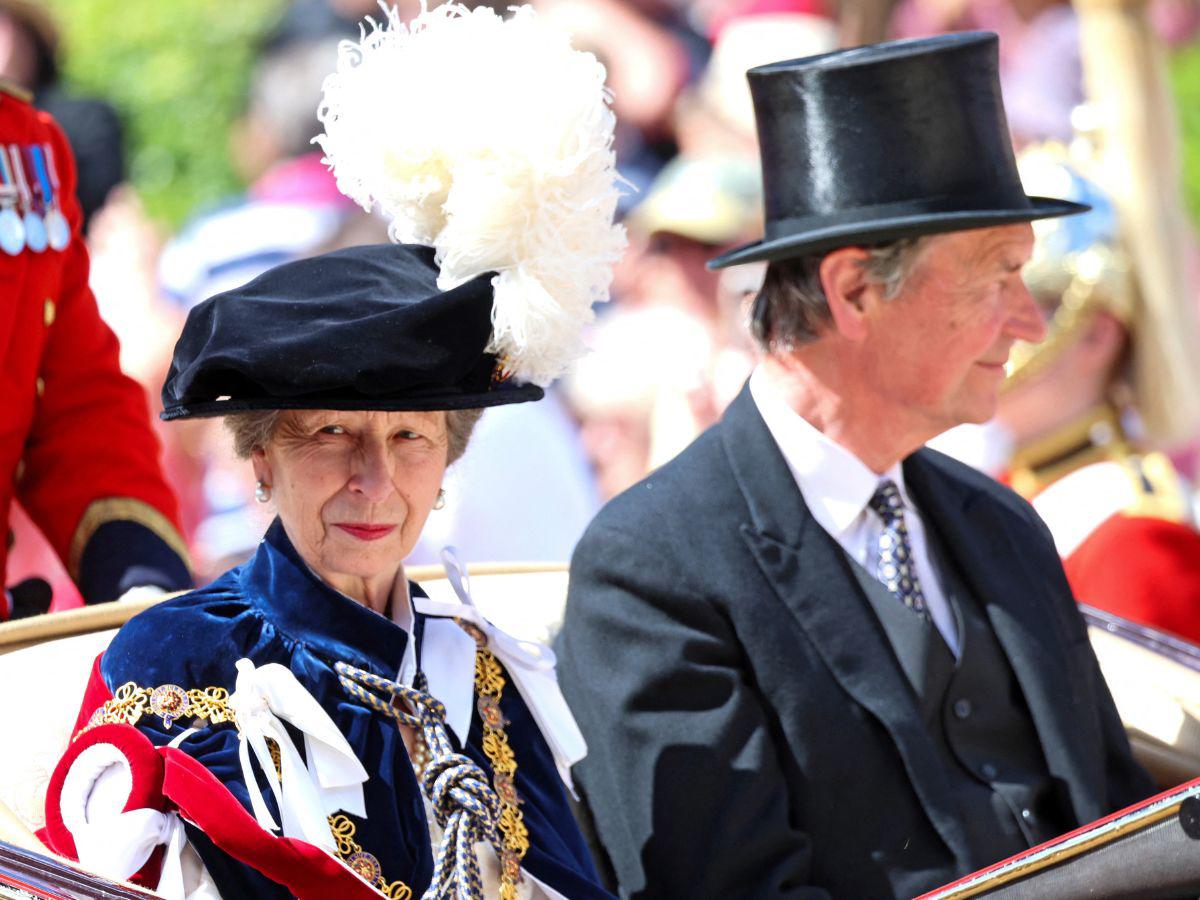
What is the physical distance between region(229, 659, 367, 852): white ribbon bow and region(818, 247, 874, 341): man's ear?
1115 mm

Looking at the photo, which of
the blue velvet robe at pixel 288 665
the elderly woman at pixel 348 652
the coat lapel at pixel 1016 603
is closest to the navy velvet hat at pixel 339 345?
the elderly woman at pixel 348 652

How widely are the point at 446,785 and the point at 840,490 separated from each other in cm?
87

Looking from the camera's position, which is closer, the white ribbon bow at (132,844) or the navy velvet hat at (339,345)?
the white ribbon bow at (132,844)

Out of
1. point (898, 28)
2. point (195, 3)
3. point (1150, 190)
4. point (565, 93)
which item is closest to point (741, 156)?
point (898, 28)

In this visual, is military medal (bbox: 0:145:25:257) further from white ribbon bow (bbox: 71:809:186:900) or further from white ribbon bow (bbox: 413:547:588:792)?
white ribbon bow (bbox: 71:809:186:900)

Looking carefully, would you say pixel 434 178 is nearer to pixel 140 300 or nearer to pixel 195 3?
pixel 140 300

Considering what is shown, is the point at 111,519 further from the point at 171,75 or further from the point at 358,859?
the point at 171,75

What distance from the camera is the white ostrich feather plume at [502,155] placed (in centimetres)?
251

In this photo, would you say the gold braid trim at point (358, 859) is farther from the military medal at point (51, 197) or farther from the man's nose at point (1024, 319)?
the man's nose at point (1024, 319)

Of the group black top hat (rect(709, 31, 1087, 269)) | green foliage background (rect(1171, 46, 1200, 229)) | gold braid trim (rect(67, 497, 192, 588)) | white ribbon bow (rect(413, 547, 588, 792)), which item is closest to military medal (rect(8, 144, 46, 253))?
gold braid trim (rect(67, 497, 192, 588))

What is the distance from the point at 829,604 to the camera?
9.52ft

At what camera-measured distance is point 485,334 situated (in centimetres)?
252

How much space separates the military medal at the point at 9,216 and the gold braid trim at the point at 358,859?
111 centimetres

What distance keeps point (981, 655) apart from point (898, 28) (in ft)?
13.1
